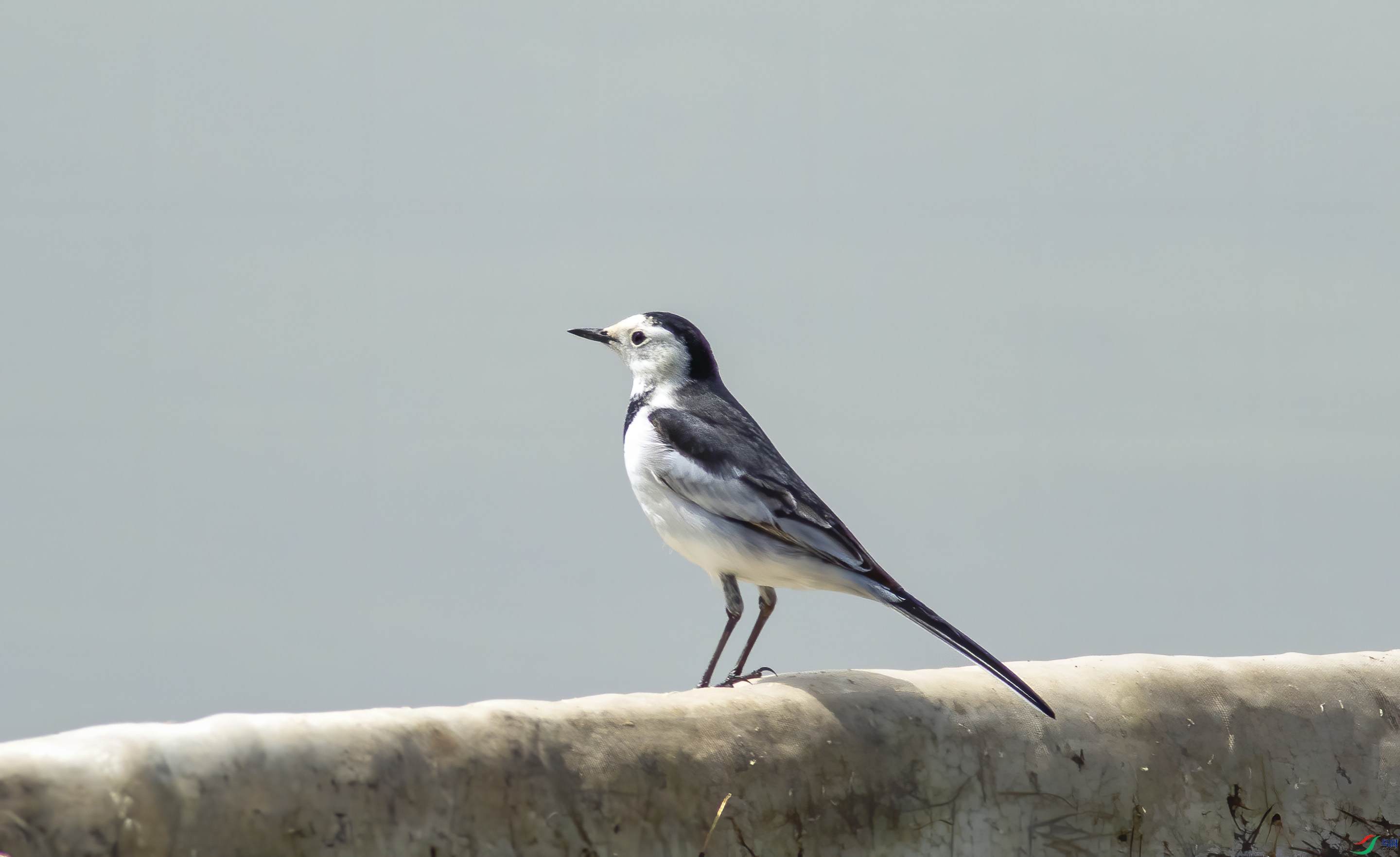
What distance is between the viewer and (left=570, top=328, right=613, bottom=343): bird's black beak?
6777mm

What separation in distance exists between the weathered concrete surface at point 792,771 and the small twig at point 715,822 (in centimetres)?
2

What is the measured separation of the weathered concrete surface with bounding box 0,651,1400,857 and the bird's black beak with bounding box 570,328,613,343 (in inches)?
80.9

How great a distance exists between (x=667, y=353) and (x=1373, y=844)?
3867mm

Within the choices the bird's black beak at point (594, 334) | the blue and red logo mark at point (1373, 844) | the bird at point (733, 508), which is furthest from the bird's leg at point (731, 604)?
the blue and red logo mark at point (1373, 844)

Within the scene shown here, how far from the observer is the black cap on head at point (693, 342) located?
6.55 m

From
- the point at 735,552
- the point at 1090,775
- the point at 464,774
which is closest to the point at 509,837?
the point at 464,774

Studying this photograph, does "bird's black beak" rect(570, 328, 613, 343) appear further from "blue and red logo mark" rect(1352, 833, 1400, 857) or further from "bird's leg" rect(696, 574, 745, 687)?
"blue and red logo mark" rect(1352, 833, 1400, 857)

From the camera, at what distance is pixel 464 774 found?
4363mm

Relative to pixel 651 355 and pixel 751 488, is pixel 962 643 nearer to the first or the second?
pixel 751 488

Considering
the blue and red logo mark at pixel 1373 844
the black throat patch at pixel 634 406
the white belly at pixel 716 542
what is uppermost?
the black throat patch at pixel 634 406

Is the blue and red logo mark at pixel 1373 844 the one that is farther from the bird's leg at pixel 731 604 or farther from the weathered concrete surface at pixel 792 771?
the bird's leg at pixel 731 604

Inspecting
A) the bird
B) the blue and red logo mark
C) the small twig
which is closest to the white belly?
the bird

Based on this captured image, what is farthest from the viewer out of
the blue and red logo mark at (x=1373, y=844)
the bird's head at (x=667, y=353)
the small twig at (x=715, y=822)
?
the bird's head at (x=667, y=353)

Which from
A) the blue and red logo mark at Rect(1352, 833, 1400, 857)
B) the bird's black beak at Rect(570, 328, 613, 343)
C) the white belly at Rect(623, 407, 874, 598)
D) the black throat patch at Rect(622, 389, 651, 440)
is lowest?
the blue and red logo mark at Rect(1352, 833, 1400, 857)
